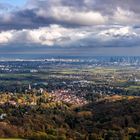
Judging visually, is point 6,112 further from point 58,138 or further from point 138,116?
point 58,138

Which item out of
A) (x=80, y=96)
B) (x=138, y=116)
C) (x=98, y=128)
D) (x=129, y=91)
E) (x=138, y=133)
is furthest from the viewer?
(x=129, y=91)

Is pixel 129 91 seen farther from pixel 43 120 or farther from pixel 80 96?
pixel 43 120

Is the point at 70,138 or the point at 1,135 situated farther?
the point at 1,135

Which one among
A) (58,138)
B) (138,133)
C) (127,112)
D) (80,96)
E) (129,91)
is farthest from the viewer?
(129,91)

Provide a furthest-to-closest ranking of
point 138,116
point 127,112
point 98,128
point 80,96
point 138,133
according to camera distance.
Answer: point 80,96 → point 127,112 → point 138,116 → point 98,128 → point 138,133

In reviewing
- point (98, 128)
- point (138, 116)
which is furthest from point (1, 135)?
point (138, 116)

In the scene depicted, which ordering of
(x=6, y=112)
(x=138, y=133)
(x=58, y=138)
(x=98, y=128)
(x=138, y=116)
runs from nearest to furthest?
1. (x=58, y=138)
2. (x=138, y=133)
3. (x=98, y=128)
4. (x=138, y=116)
5. (x=6, y=112)

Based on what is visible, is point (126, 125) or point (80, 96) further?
point (80, 96)

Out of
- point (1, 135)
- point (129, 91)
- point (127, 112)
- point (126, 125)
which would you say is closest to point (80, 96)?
point (129, 91)
